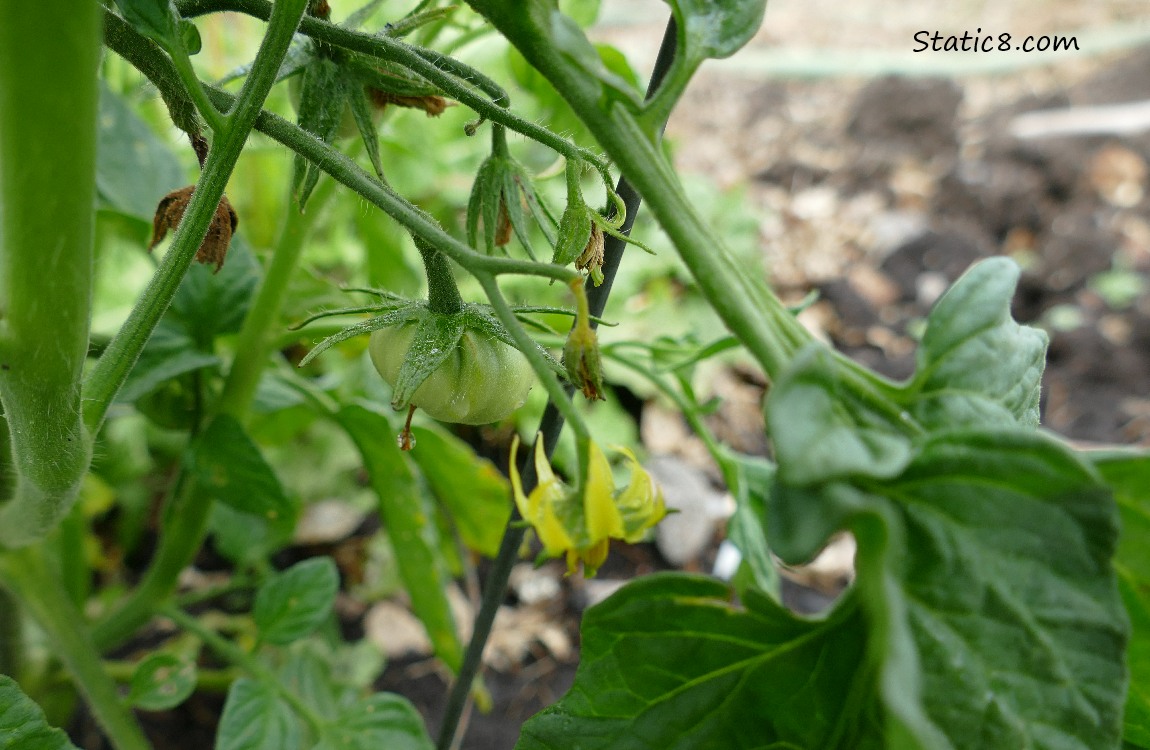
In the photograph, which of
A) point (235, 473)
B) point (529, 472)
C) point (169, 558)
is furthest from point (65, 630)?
point (529, 472)

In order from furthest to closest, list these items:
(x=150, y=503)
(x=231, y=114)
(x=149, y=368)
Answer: (x=150, y=503)
(x=149, y=368)
(x=231, y=114)

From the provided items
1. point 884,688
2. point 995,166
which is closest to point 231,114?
point 884,688

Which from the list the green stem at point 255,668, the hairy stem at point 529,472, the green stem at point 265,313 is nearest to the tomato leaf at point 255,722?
the green stem at point 255,668

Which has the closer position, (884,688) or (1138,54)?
(884,688)

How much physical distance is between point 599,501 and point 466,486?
1.93ft

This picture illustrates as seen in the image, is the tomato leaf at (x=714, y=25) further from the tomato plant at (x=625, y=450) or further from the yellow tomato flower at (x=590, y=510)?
the yellow tomato flower at (x=590, y=510)

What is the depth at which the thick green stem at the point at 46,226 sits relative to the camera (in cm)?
34

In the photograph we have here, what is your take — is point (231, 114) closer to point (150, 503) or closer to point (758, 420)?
point (150, 503)

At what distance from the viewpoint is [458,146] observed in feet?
6.50

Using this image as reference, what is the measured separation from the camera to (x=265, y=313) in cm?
78

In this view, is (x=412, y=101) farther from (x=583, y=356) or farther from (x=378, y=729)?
(x=378, y=729)

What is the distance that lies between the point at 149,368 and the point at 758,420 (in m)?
1.49

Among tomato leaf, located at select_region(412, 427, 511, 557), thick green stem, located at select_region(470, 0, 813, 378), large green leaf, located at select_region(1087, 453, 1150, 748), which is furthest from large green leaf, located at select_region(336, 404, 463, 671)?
large green leaf, located at select_region(1087, 453, 1150, 748)

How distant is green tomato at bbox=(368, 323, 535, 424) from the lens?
0.51 meters
